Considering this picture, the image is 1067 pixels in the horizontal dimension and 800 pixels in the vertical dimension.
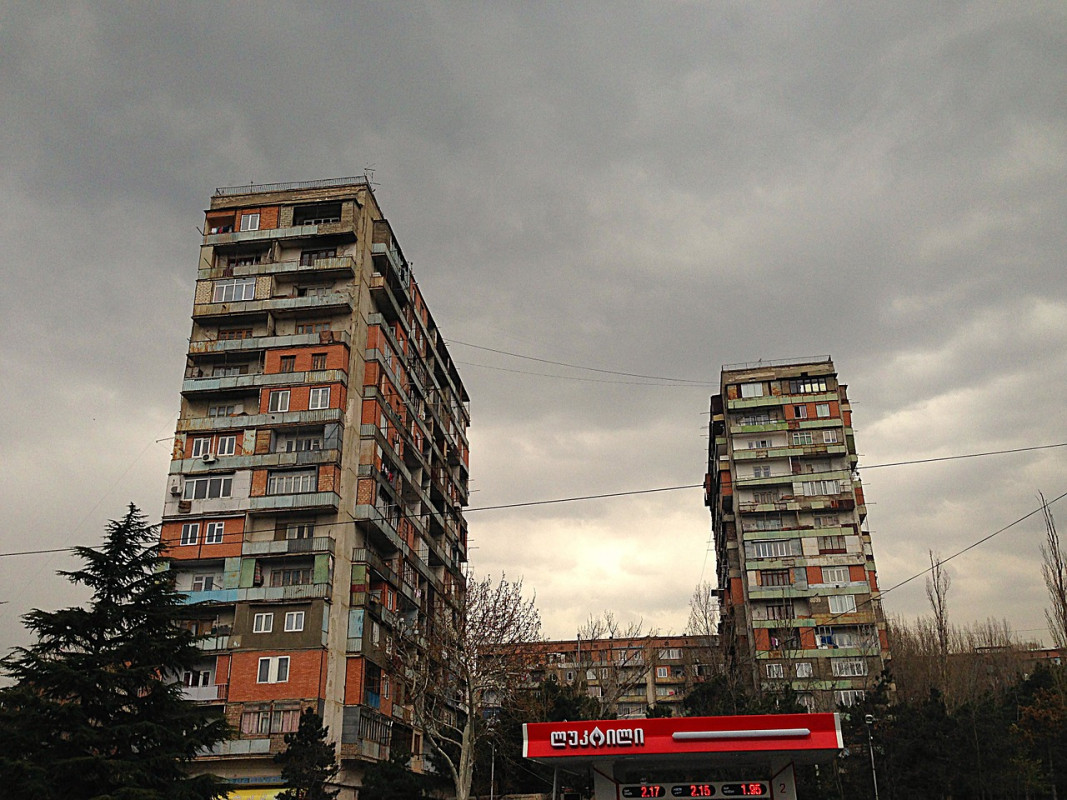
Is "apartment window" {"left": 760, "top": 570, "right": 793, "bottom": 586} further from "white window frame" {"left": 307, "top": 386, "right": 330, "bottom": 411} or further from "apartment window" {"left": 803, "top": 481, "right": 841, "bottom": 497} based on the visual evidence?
"white window frame" {"left": 307, "top": 386, "right": 330, "bottom": 411}

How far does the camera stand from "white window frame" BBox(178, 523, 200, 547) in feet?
162

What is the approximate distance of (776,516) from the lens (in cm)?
7500

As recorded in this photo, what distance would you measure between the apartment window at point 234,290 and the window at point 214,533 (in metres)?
14.2

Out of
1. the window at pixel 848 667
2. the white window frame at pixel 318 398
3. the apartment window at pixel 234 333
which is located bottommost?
the window at pixel 848 667

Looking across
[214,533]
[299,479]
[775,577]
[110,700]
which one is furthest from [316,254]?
[775,577]

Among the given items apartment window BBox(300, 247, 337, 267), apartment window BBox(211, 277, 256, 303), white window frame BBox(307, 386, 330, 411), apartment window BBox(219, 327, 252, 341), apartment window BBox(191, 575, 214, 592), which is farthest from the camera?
apartment window BBox(300, 247, 337, 267)

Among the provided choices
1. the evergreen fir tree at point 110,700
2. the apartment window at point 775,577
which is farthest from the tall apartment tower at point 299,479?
the apartment window at point 775,577

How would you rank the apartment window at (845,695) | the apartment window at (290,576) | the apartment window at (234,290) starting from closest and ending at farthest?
the apartment window at (290,576) → the apartment window at (234,290) → the apartment window at (845,695)

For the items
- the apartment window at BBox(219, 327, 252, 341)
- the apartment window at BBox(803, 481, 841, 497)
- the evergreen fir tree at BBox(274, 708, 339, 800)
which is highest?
the apartment window at BBox(219, 327, 252, 341)

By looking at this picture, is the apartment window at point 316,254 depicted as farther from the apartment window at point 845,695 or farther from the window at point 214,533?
the apartment window at point 845,695

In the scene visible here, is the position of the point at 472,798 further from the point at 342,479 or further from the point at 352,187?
the point at 352,187

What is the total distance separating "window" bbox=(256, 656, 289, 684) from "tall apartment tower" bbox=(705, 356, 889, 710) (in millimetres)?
35281

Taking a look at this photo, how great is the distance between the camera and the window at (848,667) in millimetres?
67588

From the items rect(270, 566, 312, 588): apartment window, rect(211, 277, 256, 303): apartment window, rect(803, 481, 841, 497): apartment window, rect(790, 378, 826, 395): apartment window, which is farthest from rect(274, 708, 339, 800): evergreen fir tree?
rect(790, 378, 826, 395): apartment window
